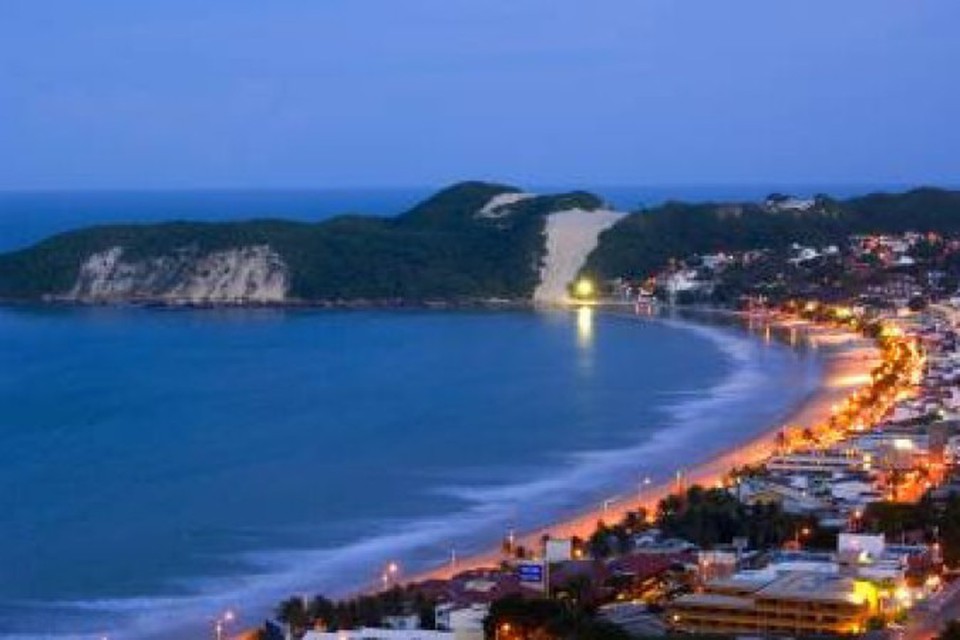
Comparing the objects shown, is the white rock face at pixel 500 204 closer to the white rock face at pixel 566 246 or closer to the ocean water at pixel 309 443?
the white rock face at pixel 566 246

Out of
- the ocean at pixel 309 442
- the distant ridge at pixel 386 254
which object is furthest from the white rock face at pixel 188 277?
the ocean at pixel 309 442

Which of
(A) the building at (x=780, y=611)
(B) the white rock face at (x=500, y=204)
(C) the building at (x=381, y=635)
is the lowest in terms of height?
(C) the building at (x=381, y=635)

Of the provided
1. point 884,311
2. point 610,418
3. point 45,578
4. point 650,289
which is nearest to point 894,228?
point 650,289

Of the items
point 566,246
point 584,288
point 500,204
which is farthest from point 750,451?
point 500,204

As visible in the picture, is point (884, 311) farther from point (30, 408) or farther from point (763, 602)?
point (763, 602)

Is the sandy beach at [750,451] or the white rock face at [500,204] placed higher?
the white rock face at [500,204]

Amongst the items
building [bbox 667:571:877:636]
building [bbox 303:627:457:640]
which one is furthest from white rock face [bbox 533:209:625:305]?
building [bbox 303:627:457:640]
